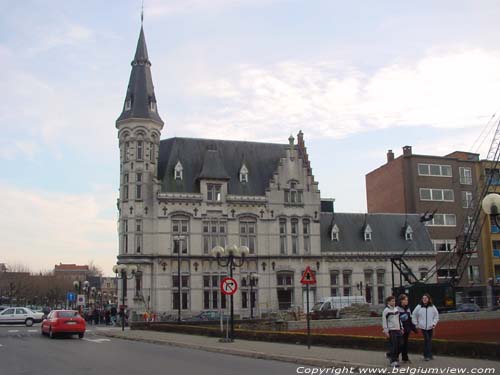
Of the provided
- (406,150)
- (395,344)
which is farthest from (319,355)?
(406,150)

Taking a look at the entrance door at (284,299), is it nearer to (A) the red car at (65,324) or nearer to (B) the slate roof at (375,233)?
(B) the slate roof at (375,233)

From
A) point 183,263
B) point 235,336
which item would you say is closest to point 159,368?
point 235,336

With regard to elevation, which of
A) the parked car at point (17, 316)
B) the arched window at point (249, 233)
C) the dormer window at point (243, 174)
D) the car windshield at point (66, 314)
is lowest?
the parked car at point (17, 316)

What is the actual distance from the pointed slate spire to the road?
36951mm

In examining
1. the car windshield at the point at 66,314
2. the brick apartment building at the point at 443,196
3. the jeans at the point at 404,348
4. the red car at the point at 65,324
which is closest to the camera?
the jeans at the point at 404,348

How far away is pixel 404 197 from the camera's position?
73.6m

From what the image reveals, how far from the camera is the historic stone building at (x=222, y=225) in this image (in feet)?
184

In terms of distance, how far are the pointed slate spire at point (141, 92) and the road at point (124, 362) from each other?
3695cm

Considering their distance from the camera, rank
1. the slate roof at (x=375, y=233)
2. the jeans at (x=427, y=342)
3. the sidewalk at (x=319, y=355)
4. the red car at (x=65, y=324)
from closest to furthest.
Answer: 1. the sidewalk at (x=319, y=355)
2. the jeans at (x=427, y=342)
3. the red car at (x=65, y=324)
4. the slate roof at (x=375, y=233)

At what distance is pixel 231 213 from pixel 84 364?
4137 cm

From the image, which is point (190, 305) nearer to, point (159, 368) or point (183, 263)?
point (183, 263)

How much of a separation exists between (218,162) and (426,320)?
145 feet

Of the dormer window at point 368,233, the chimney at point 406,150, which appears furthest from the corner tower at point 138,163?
the chimney at point 406,150

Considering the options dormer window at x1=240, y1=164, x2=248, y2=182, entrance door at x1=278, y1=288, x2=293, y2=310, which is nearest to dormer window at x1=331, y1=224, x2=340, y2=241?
entrance door at x1=278, y1=288, x2=293, y2=310
